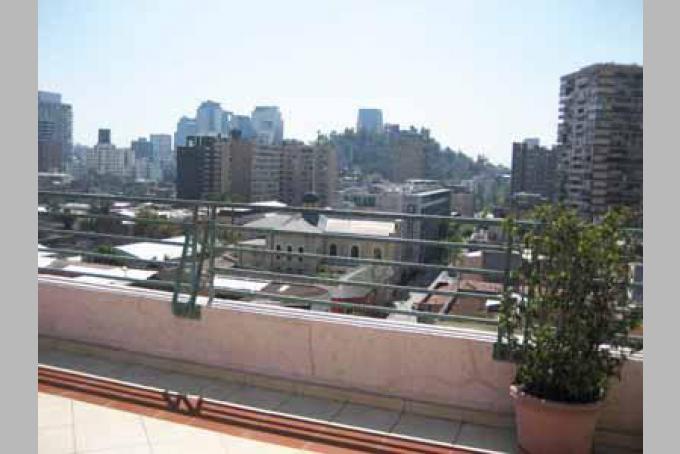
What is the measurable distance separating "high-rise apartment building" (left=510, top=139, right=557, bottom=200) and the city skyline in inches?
101

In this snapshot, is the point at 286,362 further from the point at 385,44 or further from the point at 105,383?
the point at 385,44

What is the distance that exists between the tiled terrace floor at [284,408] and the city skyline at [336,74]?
1550cm

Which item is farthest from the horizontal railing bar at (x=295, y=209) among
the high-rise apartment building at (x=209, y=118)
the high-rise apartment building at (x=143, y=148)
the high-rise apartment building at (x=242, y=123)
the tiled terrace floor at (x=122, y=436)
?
the high-rise apartment building at (x=209, y=118)

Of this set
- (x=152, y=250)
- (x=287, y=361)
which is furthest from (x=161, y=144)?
(x=287, y=361)

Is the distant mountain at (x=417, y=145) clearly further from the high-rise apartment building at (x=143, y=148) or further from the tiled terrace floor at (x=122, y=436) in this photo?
the tiled terrace floor at (x=122, y=436)

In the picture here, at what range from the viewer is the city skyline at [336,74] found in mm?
33625

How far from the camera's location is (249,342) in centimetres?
414

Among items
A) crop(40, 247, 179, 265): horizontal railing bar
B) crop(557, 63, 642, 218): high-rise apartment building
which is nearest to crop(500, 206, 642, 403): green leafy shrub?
crop(40, 247, 179, 265): horizontal railing bar

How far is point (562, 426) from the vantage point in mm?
2953

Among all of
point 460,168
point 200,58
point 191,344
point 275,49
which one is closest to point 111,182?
point 200,58

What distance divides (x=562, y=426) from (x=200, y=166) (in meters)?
55.8

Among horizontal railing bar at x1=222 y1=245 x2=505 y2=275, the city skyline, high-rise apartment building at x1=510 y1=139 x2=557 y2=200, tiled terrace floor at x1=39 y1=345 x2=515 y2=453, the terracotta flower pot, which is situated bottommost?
tiled terrace floor at x1=39 y1=345 x2=515 y2=453

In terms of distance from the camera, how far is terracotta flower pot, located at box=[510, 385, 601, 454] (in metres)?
2.95

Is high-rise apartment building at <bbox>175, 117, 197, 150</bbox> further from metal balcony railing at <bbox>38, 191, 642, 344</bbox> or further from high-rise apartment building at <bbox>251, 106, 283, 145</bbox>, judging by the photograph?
metal balcony railing at <bbox>38, 191, 642, 344</bbox>
